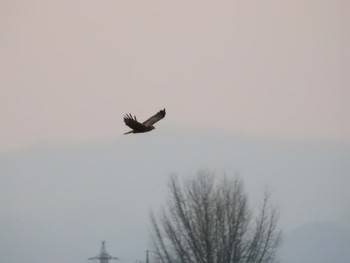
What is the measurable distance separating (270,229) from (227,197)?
2.29 meters

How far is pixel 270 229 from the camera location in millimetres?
51281

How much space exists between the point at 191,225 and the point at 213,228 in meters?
0.86

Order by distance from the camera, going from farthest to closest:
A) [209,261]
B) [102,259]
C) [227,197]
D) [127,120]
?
[102,259] < [227,197] < [209,261] < [127,120]

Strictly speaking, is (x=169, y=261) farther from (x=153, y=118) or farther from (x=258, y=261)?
(x=153, y=118)

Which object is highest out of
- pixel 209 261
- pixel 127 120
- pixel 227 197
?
pixel 227 197

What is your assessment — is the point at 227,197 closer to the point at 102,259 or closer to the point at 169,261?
the point at 169,261

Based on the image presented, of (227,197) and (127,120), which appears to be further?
(227,197)

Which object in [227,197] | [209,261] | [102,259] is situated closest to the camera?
[209,261]

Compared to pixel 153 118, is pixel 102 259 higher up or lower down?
higher up

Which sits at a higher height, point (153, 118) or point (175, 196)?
point (175, 196)

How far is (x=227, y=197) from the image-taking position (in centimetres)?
5262

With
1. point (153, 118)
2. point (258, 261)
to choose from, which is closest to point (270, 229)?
point (258, 261)

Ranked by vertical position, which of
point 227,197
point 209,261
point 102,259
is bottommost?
point 209,261

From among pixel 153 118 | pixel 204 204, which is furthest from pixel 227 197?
pixel 153 118
